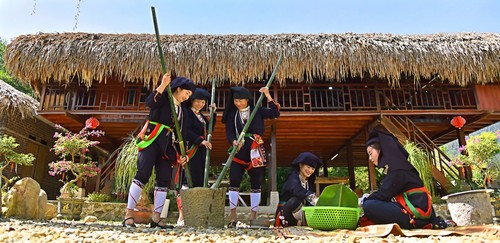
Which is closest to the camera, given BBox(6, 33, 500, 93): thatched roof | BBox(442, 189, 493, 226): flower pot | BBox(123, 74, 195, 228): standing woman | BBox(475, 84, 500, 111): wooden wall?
BBox(123, 74, 195, 228): standing woman

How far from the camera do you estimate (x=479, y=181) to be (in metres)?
7.60

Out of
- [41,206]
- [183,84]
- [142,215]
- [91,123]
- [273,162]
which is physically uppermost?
[91,123]

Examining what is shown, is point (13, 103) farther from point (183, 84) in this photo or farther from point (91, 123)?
point (183, 84)

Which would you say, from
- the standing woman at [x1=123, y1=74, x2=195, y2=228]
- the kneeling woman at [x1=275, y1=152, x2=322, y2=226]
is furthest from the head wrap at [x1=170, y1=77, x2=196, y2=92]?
the kneeling woman at [x1=275, y1=152, x2=322, y2=226]

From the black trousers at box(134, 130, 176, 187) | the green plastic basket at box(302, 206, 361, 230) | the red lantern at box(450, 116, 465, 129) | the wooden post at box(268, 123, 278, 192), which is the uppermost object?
the red lantern at box(450, 116, 465, 129)

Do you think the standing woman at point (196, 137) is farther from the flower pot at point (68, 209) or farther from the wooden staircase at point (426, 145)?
the wooden staircase at point (426, 145)

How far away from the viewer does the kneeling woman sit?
8.91ft

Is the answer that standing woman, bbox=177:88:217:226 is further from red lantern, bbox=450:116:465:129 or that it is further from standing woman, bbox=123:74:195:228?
red lantern, bbox=450:116:465:129

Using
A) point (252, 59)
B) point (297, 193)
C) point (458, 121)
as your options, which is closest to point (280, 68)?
point (252, 59)

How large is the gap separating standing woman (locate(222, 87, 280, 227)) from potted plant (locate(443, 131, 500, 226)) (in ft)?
8.00

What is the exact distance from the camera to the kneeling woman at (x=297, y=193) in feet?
8.91

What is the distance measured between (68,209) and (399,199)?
508cm

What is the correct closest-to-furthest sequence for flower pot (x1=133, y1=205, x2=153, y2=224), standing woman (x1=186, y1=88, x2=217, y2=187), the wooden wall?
standing woman (x1=186, y1=88, x2=217, y2=187)
flower pot (x1=133, y1=205, x2=153, y2=224)
the wooden wall

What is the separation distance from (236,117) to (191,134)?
1.77ft
